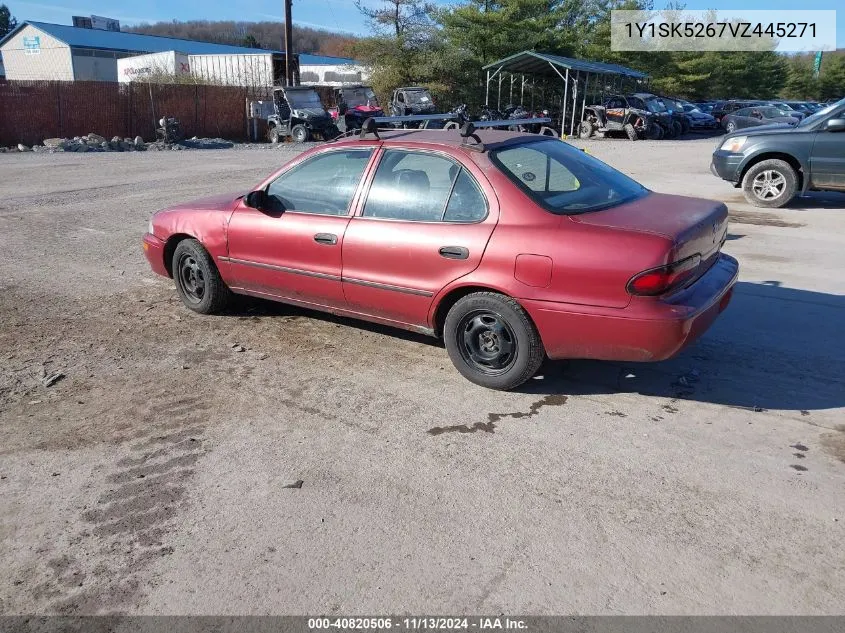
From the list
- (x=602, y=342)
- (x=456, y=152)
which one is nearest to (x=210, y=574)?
(x=602, y=342)

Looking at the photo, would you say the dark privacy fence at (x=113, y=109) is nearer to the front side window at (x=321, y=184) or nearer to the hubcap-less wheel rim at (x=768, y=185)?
the hubcap-less wheel rim at (x=768, y=185)

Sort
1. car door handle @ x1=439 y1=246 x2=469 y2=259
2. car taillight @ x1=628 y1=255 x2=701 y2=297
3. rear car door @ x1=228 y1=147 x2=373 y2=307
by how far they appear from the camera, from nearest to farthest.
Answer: car taillight @ x1=628 y1=255 x2=701 y2=297
car door handle @ x1=439 y1=246 x2=469 y2=259
rear car door @ x1=228 y1=147 x2=373 y2=307

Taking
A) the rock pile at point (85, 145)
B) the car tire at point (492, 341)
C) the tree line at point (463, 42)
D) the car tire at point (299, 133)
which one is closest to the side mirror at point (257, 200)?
the car tire at point (492, 341)

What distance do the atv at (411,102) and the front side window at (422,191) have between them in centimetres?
2507

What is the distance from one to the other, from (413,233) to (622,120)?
25703 millimetres

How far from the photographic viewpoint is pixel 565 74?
3206cm

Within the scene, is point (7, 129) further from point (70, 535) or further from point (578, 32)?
point (578, 32)

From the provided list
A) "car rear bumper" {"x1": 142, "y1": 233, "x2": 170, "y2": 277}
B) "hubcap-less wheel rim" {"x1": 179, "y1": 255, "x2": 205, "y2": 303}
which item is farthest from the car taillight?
"car rear bumper" {"x1": 142, "y1": 233, "x2": 170, "y2": 277}

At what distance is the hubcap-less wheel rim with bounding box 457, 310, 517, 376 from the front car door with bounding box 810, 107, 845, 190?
8.30 metres

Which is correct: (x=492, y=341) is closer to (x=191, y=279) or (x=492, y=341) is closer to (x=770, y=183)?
(x=191, y=279)

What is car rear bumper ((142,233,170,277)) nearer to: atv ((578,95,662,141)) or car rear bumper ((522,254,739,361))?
car rear bumper ((522,254,739,361))

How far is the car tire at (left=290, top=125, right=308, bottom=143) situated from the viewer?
26.9 meters

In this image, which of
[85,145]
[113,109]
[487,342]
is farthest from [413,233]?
[113,109]

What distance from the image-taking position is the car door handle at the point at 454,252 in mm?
4254
